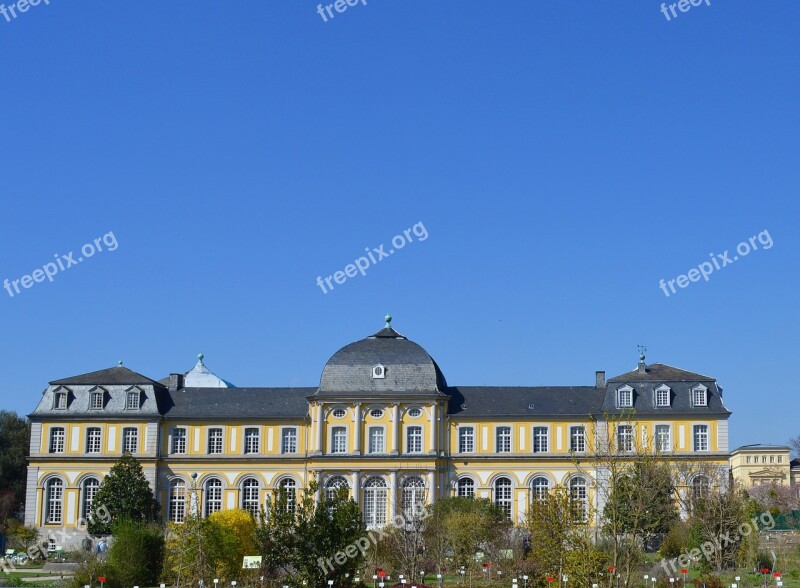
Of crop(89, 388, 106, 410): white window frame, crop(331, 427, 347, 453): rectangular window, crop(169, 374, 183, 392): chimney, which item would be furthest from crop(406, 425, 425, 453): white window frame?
crop(89, 388, 106, 410): white window frame

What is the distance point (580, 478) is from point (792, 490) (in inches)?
1807

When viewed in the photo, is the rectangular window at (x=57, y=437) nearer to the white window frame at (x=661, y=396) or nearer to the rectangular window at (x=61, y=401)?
the rectangular window at (x=61, y=401)

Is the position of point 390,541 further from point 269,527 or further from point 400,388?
point 400,388

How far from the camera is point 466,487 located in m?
59.9

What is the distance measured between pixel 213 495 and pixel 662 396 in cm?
2373

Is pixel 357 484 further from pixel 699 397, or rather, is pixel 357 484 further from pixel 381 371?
pixel 699 397

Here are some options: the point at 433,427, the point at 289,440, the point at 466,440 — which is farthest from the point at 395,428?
the point at 289,440

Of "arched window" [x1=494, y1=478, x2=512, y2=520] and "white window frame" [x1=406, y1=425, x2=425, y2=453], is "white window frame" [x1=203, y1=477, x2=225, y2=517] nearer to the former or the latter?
"white window frame" [x1=406, y1=425, x2=425, y2=453]

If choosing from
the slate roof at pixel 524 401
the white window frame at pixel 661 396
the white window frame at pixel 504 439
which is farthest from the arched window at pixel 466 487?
the white window frame at pixel 661 396

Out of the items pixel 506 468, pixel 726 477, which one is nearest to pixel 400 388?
pixel 506 468

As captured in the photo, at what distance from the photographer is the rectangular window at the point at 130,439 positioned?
60.8m

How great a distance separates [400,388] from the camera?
59938mm

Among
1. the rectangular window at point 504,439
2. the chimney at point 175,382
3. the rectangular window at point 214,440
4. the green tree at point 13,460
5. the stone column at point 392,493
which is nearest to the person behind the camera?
the stone column at point 392,493

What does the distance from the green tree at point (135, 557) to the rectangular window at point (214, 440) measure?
83.2 ft
